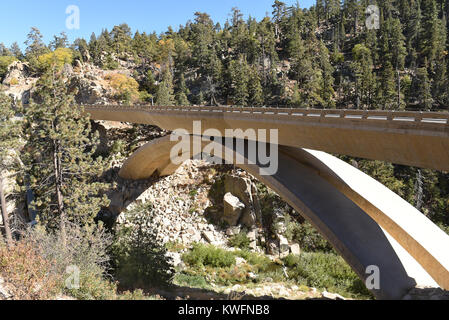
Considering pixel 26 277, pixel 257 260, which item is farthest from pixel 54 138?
pixel 257 260

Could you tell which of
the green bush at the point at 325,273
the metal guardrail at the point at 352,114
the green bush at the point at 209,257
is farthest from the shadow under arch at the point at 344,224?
the green bush at the point at 209,257

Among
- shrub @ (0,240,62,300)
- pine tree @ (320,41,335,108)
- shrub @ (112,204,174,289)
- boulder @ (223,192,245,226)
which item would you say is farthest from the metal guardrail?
pine tree @ (320,41,335,108)

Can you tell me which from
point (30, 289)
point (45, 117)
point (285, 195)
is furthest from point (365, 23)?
point (30, 289)

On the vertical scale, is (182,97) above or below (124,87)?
below

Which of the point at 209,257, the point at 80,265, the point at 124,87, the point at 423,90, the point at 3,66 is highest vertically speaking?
the point at 3,66

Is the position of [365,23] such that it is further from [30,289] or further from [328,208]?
[30,289]

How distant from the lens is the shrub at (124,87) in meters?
45.6

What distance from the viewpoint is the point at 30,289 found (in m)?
6.68

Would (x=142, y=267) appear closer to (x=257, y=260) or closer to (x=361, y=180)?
(x=257, y=260)

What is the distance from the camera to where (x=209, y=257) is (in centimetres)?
1808

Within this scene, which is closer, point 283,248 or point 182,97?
point 283,248

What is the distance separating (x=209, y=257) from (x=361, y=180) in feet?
36.7

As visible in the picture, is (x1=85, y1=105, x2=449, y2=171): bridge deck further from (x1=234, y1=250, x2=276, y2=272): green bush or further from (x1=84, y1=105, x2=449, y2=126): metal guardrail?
(x1=234, y1=250, x2=276, y2=272): green bush

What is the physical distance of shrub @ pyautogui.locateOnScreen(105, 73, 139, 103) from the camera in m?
45.6
